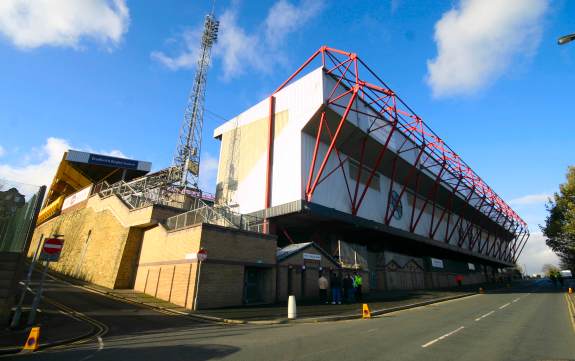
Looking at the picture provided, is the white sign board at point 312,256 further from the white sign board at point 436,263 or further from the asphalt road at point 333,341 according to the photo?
the white sign board at point 436,263

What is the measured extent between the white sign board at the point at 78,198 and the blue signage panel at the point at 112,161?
761cm

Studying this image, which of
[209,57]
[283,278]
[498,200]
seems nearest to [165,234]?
[283,278]

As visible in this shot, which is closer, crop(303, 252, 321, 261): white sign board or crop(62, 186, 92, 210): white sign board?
crop(303, 252, 321, 261): white sign board

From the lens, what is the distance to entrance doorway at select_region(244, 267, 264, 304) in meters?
18.8

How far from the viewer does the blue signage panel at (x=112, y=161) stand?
146 feet

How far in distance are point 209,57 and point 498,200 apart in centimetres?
5906

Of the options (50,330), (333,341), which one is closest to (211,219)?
(50,330)

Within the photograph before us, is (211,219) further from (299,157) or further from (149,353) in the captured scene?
(149,353)

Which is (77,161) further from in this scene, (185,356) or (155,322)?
(185,356)

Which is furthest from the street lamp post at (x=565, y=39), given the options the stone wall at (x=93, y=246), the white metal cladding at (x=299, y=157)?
the stone wall at (x=93, y=246)

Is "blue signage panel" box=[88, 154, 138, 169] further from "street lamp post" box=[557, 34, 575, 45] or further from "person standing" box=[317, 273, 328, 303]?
"street lamp post" box=[557, 34, 575, 45]

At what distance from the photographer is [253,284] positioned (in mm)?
19328

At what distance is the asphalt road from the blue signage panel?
120ft

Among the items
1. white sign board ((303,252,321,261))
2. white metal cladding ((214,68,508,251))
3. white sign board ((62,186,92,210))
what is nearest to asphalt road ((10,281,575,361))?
white sign board ((303,252,321,261))
